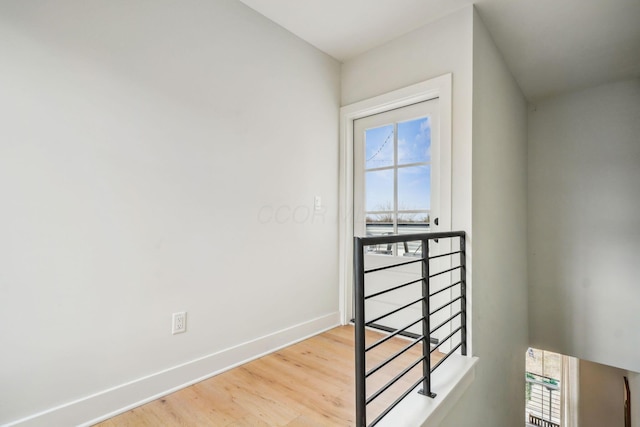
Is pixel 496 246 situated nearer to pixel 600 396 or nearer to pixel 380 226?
pixel 380 226

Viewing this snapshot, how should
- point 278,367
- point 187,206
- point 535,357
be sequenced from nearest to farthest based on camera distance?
point 187,206, point 278,367, point 535,357

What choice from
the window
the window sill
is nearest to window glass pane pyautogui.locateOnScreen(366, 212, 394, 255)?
the window

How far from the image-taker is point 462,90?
2023 millimetres

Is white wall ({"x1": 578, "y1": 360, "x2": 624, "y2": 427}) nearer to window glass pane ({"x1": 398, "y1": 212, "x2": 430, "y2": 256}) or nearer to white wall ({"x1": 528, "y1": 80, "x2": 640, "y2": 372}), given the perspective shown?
white wall ({"x1": 528, "y1": 80, "x2": 640, "y2": 372})

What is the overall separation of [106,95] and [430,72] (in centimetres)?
204

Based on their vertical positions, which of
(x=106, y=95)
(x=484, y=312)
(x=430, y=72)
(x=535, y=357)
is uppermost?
(x=430, y=72)

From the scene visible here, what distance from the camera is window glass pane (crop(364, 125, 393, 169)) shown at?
255 cm

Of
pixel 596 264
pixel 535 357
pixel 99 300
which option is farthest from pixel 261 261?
pixel 535 357

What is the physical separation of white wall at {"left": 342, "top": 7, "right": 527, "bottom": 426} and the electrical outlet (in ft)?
4.89

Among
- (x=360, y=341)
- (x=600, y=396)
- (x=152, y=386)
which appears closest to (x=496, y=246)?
(x=360, y=341)

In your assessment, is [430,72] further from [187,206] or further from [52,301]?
[52,301]

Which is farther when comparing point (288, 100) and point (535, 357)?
point (535, 357)

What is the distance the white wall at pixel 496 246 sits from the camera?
2.05 meters

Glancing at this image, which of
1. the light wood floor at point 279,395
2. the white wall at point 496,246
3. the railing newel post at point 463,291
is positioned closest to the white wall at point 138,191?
the light wood floor at point 279,395
